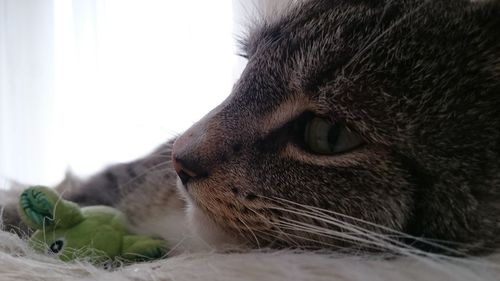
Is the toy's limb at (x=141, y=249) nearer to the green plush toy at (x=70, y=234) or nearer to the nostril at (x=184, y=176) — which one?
the green plush toy at (x=70, y=234)

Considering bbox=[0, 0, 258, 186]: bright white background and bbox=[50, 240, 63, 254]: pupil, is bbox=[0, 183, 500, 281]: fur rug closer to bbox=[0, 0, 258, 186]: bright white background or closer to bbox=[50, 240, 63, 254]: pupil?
bbox=[50, 240, 63, 254]: pupil

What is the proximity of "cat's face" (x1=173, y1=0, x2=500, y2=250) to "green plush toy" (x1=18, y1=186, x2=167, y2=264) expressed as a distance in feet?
0.42

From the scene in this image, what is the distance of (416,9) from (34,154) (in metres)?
2.69

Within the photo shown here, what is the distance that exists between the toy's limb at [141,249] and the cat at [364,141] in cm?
7

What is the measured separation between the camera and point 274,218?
670 mm

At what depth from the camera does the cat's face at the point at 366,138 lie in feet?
2.07

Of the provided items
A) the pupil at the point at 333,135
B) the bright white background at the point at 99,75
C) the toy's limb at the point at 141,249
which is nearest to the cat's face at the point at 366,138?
the pupil at the point at 333,135

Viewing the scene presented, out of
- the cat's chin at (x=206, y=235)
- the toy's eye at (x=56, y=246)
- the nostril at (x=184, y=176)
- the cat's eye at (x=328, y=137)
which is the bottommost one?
Result: the toy's eye at (x=56, y=246)

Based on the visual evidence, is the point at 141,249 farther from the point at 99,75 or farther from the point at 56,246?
the point at 99,75

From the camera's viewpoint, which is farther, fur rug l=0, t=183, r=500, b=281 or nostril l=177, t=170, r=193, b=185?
nostril l=177, t=170, r=193, b=185

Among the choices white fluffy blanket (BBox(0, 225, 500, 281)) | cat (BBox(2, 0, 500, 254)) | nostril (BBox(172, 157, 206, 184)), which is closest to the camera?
white fluffy blanket (BBox(0, 225, 500, 281))

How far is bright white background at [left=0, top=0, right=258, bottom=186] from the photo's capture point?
2414 millimetres

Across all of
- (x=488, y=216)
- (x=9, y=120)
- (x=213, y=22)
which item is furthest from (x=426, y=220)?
(x=9, y=120)

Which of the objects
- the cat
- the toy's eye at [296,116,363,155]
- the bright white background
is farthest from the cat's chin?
the bright white background
